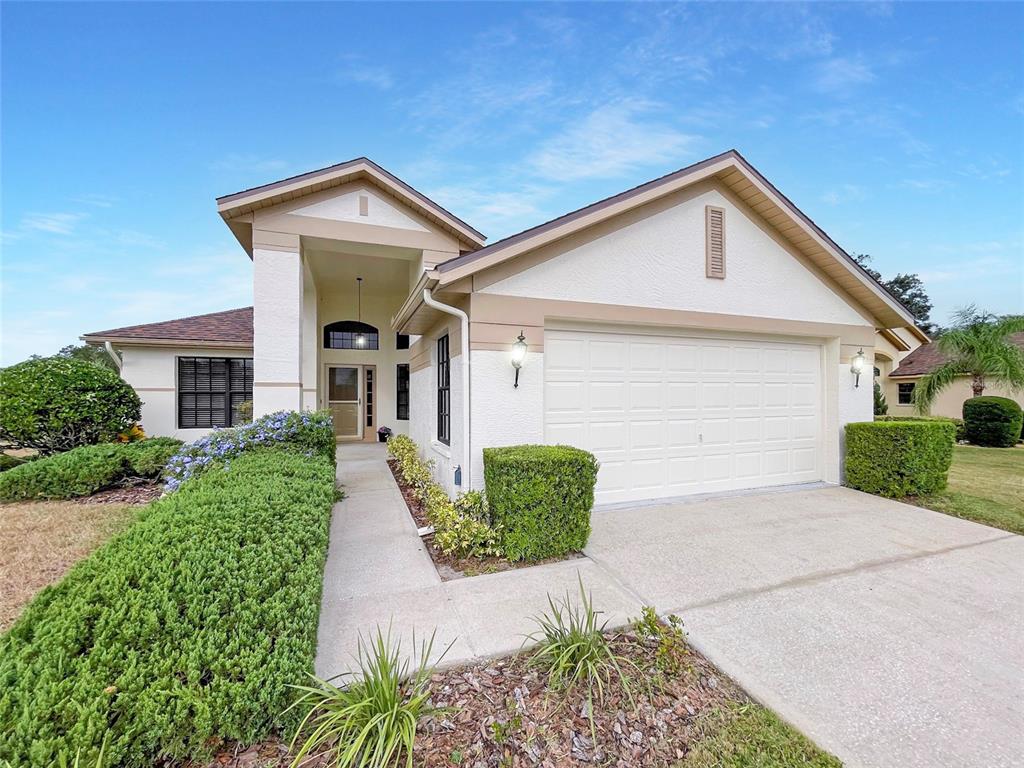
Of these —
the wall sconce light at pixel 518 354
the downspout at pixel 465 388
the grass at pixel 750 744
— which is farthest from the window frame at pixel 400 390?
the grass at pixel 750 744

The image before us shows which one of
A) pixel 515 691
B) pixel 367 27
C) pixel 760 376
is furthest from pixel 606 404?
pixel 367 27

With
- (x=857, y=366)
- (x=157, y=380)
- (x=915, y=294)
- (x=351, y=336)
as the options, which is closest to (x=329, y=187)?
(x=351, y=336)

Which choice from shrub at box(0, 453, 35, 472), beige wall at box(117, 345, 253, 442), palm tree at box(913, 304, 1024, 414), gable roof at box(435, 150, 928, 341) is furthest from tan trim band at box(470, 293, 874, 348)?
palm tree at box(913, 304, 1024, 414)

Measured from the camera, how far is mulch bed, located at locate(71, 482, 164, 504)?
20.9 feet

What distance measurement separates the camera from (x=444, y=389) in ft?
22.1

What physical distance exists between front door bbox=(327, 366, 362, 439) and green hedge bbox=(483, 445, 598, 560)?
417 inches

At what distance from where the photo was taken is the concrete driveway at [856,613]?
91.1 inches

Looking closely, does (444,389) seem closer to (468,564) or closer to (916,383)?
(468,564)

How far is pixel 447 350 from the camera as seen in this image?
637cm

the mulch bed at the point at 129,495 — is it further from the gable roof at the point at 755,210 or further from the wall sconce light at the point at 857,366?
the wall sconce light at the point at 857,366

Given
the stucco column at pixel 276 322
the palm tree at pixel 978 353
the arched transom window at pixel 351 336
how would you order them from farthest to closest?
the palm tree at pixel 978 353
the arched transom window at pixel 351 336
the stucco column at pixel 276 322

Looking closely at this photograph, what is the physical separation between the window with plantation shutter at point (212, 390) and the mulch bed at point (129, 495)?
4.61 m

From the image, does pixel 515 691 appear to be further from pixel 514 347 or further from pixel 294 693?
pixel 514 347

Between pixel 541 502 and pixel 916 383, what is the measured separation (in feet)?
73.8
